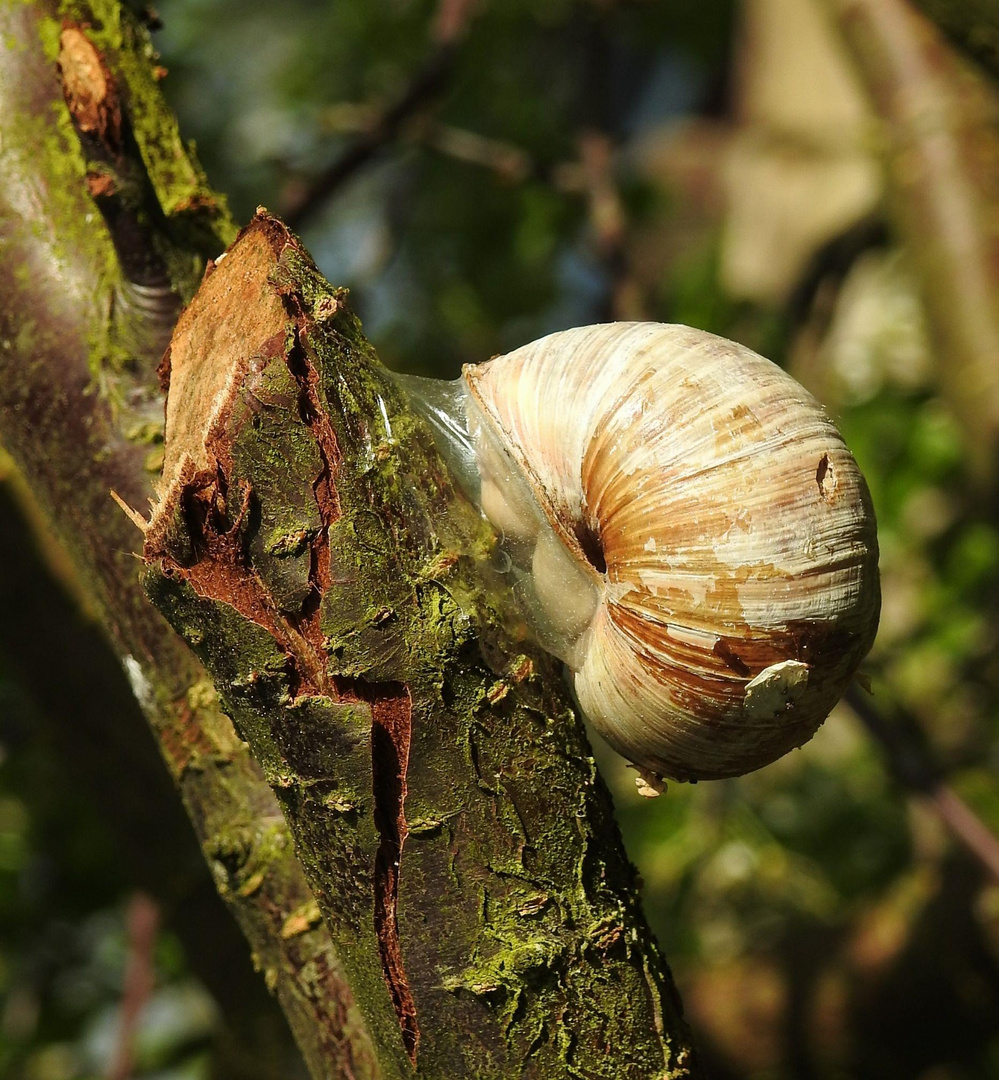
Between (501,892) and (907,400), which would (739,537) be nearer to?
(501,892)

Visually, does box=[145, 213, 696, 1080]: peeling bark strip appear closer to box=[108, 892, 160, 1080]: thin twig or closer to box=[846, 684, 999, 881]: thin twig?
box=[846, 684, 999, 881]: thin twig

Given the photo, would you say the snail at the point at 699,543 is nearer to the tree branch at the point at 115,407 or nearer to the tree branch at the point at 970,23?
the tree branch at the point at 115,407

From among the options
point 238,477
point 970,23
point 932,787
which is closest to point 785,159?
point 970,23

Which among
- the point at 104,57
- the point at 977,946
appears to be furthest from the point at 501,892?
the point at 977,946

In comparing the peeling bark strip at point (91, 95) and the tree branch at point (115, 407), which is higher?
the peeling bark strip at point (91, 95)

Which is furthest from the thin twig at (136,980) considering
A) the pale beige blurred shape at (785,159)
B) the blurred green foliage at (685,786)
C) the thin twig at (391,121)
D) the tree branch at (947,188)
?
the pale beige blurred shape at (785,159)

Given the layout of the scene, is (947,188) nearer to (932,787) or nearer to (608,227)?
(608,227)

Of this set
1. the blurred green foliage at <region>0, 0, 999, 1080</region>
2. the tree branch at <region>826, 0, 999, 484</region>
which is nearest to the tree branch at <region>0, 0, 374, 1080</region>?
the blurred green foliage at <region>0, 0, 999, 1080</region>

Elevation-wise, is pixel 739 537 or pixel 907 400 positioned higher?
pixel 739 537
